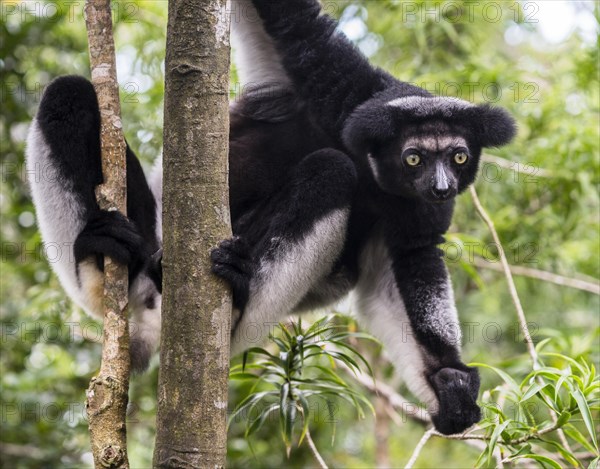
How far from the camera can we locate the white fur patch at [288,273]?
364cm

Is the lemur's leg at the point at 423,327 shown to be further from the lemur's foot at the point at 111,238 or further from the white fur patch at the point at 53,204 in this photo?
the white fur patch at the point at 53,204

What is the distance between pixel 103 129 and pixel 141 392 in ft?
10.9

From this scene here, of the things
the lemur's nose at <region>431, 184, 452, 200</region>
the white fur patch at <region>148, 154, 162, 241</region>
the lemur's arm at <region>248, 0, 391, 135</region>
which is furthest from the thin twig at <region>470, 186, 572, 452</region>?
the white fur patch at <region>148, 154, 162, 241</region>

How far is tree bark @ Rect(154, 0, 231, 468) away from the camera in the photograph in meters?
2.56

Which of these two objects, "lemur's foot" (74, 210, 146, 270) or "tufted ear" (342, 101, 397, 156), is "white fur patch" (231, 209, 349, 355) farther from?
"lemur's foot" (74, 210, 146, 270)

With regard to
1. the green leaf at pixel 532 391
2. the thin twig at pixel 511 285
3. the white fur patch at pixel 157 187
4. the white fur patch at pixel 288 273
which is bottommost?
the thin twig at pixel 511 285

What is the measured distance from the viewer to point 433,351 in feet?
12.9

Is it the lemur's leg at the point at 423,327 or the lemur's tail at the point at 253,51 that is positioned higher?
the lemur's tail at the point at 253,51

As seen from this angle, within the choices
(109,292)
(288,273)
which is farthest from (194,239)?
(288,273)

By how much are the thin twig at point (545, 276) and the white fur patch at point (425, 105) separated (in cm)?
188

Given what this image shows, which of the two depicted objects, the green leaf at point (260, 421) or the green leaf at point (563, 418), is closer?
the green leaf at point (563, 418)

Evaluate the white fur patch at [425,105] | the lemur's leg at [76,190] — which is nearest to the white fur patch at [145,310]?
the lemur's leg at [76,190]

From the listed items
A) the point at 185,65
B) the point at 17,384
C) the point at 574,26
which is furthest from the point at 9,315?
the point at 574,26

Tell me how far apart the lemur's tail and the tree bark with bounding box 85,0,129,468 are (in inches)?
37.1
